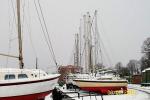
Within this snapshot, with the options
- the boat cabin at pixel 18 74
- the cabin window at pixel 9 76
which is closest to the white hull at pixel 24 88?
the boat cabin at pixel 18 74

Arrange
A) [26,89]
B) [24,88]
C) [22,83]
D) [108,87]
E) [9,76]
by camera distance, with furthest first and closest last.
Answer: [108,87], [9,76], [26,89], [24,88], [22,83]

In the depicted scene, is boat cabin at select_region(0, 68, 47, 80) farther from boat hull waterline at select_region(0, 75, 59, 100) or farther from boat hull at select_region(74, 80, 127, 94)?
boat hull at select_region(74, 80, 127, 94)

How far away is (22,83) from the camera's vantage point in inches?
836

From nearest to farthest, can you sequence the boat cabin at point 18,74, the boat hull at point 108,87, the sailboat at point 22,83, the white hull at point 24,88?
the white hull at point 24,88
the sailboat at point 22,83
the boat cabin at point 18,74
the boat hull at point 108,87

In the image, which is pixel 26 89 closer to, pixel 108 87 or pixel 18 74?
pixel 18 74

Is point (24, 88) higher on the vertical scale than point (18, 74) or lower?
lower

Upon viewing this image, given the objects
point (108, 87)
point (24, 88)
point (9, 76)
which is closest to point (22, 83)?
point (24, 88)

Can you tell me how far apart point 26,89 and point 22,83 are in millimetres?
521

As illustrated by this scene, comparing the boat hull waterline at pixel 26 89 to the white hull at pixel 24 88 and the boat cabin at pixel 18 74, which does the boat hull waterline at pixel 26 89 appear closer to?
the white hull at pixel 24 88

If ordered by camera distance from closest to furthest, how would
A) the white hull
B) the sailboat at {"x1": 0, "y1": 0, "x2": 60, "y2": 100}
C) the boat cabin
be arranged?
1. the white hull
2. the sailboat at {"x1": 0, "y1": 0, "x2": 60, "y2": 100}
3. the boat cabin

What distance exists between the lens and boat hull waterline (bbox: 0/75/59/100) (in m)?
20.7

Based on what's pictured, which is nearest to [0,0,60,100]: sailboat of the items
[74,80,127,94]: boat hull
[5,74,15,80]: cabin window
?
[5,74,15,80]: cabin window

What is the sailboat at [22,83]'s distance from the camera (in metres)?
20.8

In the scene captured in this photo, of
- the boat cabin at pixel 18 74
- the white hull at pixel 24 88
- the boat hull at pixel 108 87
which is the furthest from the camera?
the boat hull at pixel 108 87
